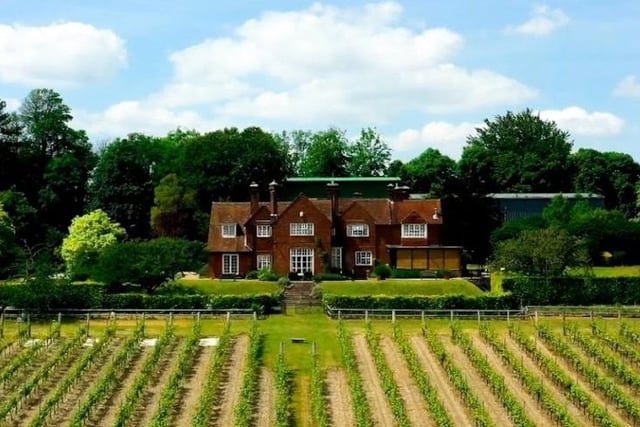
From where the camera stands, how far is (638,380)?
40500 mm

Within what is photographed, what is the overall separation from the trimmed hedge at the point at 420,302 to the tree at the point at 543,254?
4843 millimetres

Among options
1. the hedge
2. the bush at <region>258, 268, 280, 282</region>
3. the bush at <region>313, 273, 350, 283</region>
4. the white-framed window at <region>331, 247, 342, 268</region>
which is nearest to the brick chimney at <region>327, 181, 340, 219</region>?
the white-framed window at <region>331, 247, 342, 268</region>

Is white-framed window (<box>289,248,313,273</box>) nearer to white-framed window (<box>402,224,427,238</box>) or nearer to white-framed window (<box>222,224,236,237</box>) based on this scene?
white-framed window (<box>222,224,236,237</box>)

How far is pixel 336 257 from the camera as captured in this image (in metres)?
68.9

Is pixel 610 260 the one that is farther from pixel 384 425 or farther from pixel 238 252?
pixel 384 425

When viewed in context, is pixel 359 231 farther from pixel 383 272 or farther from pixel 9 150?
pixel 9 150

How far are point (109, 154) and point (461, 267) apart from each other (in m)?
31.3

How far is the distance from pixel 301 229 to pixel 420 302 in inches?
592

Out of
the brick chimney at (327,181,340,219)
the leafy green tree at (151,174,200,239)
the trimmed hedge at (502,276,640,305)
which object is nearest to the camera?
the trimmed hedge at (502,276,640,305)

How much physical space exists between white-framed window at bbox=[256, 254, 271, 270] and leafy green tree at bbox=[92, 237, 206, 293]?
9573mm

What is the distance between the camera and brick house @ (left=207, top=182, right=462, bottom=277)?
67812 millimetres

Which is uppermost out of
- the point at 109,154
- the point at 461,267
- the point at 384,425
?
the point at 109,154

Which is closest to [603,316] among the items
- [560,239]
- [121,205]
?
[560,239]

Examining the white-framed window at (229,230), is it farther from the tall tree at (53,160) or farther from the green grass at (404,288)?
the tall tree at (53,160)
